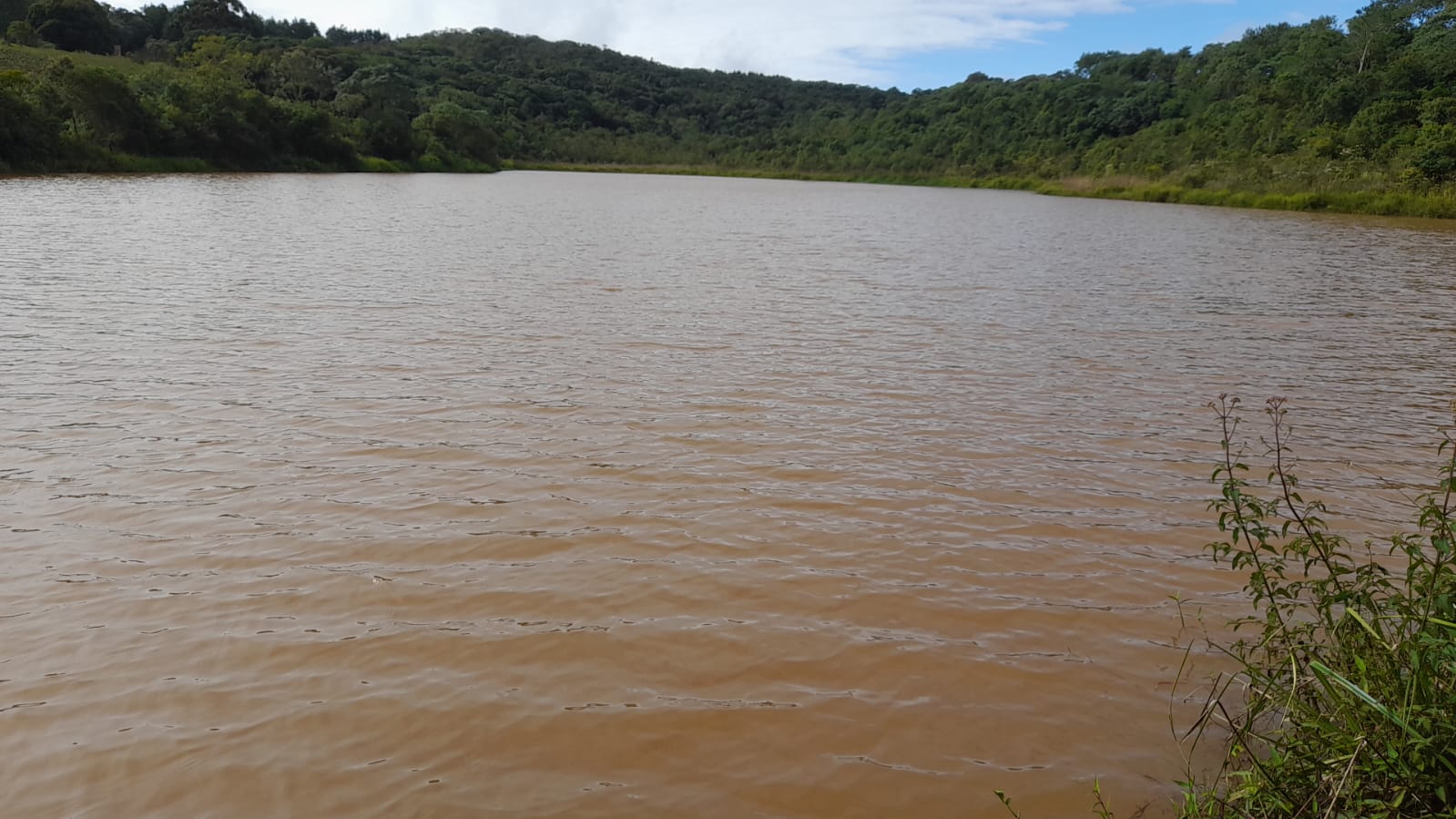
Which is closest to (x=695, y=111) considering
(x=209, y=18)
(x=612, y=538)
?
(x=209, y=18)

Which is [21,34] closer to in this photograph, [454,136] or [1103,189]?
[454,136]

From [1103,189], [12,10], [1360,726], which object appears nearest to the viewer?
[1360,726]

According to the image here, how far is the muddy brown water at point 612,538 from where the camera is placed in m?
3.44

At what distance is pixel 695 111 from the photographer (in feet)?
516

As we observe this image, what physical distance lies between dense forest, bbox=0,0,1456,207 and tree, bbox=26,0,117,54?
0.17 m

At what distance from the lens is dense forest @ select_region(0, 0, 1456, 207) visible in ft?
151

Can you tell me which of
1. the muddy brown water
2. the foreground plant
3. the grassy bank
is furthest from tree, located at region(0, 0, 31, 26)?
the foreground plant

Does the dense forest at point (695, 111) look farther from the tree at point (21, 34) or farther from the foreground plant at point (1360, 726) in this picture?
the foreground plant at point (1360, 726)

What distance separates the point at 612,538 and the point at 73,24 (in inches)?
4018

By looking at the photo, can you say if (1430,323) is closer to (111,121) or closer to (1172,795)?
(1172,795)

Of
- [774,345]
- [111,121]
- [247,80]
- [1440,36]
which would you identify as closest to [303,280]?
[774,345]

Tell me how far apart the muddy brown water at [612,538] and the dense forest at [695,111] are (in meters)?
40.1

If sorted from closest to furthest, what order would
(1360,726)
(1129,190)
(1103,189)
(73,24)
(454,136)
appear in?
(1360,726)
(1129,190)
(1103,189)
(73,24)
(454,136)

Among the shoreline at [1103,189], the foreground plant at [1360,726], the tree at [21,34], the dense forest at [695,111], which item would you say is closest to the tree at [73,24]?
the dense forest at [695,111]
